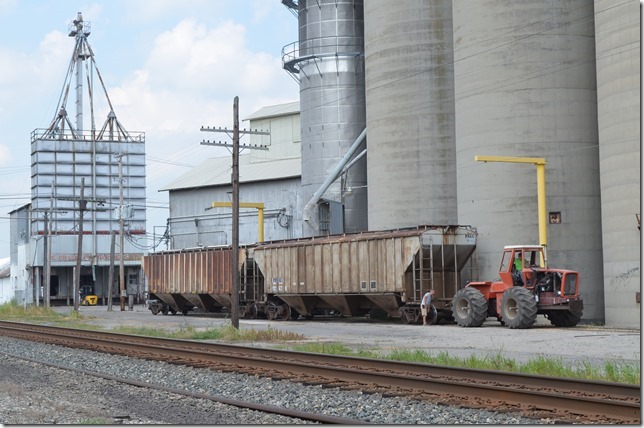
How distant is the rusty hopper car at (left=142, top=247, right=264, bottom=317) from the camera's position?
146ft

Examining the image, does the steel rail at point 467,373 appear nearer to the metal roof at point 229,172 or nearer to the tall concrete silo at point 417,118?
the tall concrete silo at point 417,118

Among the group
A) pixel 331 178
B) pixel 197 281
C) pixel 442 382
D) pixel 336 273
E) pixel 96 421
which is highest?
pixel 331 178

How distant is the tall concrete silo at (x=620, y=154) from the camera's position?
103ft

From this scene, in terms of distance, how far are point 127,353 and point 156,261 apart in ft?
96.9

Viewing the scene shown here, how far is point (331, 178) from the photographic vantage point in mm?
53000

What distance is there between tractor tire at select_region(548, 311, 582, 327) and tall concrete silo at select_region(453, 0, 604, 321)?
558 centimetres

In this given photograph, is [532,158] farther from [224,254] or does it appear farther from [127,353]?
[127,353]

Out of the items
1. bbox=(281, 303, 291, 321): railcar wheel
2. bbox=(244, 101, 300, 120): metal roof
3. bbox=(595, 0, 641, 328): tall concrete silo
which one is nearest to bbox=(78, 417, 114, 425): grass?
bbox=(595, 0, 641, 328): tall concrete silo

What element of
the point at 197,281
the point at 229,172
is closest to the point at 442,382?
the point at 197,281

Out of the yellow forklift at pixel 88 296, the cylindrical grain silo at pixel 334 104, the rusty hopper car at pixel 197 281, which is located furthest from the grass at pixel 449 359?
the yellow forklift at pixel 88 296

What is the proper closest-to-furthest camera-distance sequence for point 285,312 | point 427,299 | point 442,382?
point 442,382 → point 427,299 → point 285,312

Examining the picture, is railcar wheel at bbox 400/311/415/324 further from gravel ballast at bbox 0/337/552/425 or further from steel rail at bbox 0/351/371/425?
steel rail at bbox 0/351/371/425

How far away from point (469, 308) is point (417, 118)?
48.8 feet

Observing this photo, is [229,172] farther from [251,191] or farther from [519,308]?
[519,308]
